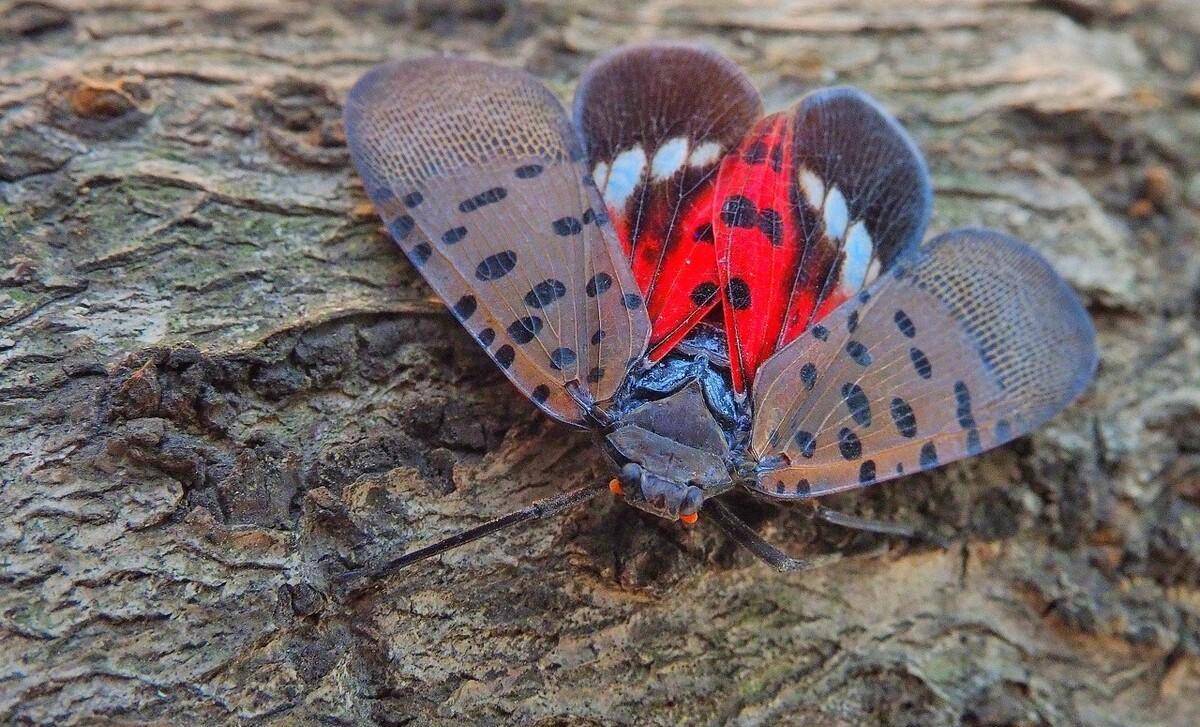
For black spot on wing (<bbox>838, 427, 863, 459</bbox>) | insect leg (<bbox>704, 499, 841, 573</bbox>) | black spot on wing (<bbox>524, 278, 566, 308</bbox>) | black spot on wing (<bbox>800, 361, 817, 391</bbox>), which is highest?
black spot on wing (<bbox>524, 278, 566, 308</bbox>)

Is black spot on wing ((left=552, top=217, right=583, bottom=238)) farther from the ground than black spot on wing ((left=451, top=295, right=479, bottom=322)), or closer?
farther from the ground

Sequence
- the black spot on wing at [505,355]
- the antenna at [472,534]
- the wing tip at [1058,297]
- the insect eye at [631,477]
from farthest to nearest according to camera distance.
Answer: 1. the wing tip at [1058,297]
2. the black spot on wing at [505,355]
3. the insect eye at [631,477]
4. the antenna at [472,534]

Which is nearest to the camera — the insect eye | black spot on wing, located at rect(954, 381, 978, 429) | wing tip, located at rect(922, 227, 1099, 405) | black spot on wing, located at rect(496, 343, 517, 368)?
the insect eye

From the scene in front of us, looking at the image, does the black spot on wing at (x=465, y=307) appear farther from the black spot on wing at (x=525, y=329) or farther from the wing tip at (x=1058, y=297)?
the wing tip at (x=1058, y=297)

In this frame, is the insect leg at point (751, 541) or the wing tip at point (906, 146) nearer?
the insect leg at point (751, 541)

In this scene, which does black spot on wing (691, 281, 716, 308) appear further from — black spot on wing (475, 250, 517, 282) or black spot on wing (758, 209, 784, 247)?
black spot on wing (475, 250, 517, 282)

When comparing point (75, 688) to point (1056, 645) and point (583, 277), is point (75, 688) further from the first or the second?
point (1056, 645)

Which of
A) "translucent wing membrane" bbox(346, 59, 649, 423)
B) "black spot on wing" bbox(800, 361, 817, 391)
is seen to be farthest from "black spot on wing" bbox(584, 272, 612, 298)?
"black spot on wing" bbox(800, 361, 817, 391)

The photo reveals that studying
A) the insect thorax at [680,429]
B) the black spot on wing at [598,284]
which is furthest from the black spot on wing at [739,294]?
the black spot on wing at [598,284]
